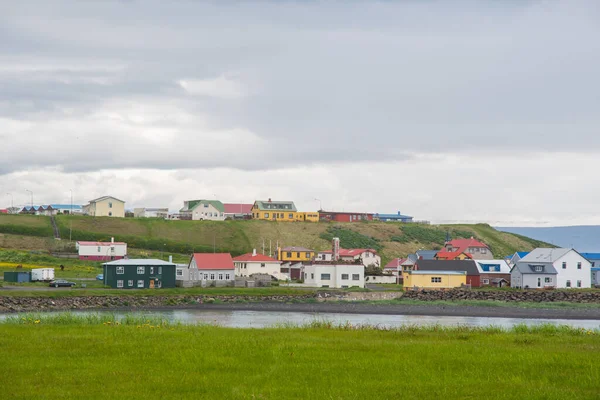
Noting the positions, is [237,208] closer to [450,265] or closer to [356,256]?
[356,256]

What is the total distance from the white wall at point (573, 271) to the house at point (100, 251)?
52.3 metres

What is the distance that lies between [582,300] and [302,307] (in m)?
27.0

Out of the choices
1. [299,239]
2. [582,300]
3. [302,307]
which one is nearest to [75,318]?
[302,307]

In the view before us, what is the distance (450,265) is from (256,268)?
21.6 m

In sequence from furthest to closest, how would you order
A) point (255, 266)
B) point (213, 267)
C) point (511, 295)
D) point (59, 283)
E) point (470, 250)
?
point (470, 250), point (255, 266), point (213, 267), point (511, 295), point (59, 283)

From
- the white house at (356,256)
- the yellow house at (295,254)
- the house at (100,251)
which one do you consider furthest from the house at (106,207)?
the white house at (356,256)

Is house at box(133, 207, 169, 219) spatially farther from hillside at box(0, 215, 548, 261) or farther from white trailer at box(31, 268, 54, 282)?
white trailer at box(31, 268, 54, 282)

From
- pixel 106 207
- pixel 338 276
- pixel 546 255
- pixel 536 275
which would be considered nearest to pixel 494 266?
pixel 536 275

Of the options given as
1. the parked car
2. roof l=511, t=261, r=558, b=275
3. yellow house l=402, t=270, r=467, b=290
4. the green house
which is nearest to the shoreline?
the green house

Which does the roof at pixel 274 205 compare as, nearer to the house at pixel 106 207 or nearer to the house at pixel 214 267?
the house at pixel 106 207

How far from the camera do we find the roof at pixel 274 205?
142m

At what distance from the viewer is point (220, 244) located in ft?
389

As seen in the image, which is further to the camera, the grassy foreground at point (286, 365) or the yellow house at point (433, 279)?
the yellow house at point (433, 279)

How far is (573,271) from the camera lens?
8244cm
